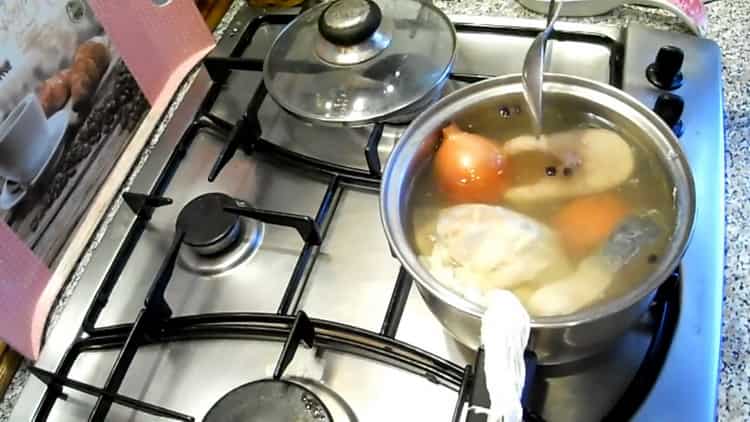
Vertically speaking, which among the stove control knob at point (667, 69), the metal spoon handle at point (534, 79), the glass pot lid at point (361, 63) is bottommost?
the metal spoon handle at point (534, 79)

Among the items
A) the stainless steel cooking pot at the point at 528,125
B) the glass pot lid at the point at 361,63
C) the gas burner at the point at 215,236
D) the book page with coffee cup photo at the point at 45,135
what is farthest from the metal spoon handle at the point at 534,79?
the book page with coffee cup photo at the point at 45,135

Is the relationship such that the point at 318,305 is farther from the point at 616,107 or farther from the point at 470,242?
the point at 616,107

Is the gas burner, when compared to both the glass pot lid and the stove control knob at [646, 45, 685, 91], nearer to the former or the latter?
the glass pot lid

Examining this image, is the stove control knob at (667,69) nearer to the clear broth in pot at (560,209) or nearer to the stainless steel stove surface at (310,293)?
the stainless steel stove surface at (310,293)

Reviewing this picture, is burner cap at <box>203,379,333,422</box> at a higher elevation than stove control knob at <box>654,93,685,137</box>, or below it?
below

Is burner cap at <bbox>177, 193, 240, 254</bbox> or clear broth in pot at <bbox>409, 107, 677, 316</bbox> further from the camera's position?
burner cap at <bbox>177, 193, 240, 254</bbox>

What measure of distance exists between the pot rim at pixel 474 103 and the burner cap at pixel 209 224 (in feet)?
0.62

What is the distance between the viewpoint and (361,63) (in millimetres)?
759

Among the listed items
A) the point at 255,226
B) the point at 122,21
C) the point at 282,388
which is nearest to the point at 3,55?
the point at 122,21

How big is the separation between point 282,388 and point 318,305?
9cm

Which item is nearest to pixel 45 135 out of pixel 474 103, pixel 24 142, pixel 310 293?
pixel 24 142

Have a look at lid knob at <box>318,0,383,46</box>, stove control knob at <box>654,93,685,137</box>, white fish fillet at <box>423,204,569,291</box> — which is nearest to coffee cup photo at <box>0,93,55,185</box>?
lid knob at <box>318,0,383,46</box>

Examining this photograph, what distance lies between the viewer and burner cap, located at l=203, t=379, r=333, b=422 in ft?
1.90

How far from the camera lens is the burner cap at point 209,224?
0.71 m
